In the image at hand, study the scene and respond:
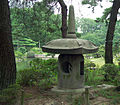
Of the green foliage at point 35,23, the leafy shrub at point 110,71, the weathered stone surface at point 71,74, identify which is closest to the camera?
the weathered stone surface at point 71,74

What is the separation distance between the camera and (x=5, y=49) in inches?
185

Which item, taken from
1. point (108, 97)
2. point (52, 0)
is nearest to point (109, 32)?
point (52, 0)

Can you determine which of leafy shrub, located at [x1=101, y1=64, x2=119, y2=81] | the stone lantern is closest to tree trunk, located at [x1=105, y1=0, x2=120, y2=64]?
leafy shrub, located at [x1=101, y1=64, x2=119, y2=81]

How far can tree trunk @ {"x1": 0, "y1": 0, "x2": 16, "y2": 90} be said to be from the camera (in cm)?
467

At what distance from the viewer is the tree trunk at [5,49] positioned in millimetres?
4665

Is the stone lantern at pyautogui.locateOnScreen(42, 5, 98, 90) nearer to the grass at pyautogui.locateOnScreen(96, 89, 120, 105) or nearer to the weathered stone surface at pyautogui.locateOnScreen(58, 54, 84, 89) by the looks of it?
the weathered stone surface at pyautogui.locateOnScreen(58, 54, 84, 89)

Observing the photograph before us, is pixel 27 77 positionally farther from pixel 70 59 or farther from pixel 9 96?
pixel 9 96

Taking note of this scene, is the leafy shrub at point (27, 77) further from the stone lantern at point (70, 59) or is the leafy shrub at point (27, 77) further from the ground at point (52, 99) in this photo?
the stone lantern at point (70, 59)

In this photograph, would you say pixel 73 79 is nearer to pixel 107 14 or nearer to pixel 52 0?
pixel 52 0

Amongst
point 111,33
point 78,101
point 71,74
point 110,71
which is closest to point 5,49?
point 71,74

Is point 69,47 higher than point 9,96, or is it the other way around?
point 69,47

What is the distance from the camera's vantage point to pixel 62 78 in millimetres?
5457

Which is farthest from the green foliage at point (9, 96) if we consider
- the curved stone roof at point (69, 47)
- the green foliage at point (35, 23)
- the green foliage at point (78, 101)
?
the green foliage at point (35, 23)

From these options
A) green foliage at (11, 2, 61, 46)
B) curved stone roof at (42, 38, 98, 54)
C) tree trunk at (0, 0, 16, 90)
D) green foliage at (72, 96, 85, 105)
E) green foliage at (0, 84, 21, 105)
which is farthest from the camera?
green foliage at (11, 2, 61, 46)
